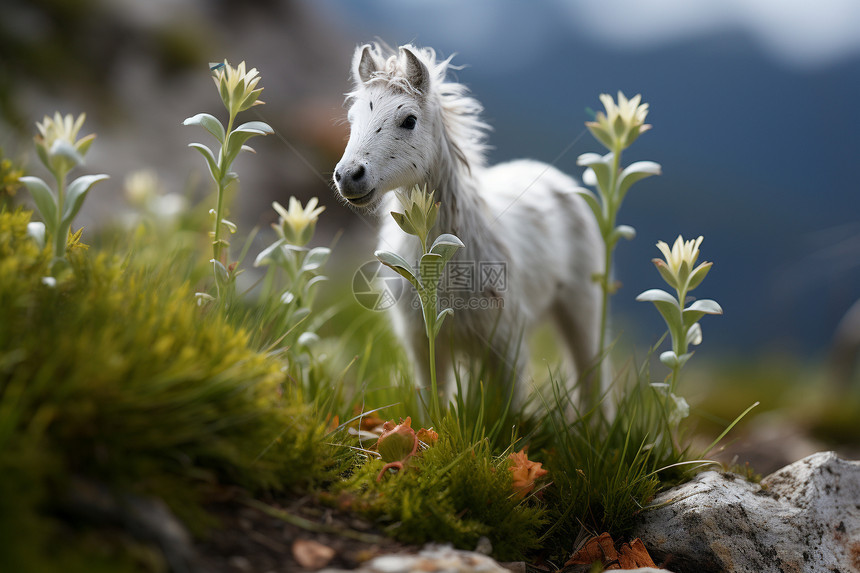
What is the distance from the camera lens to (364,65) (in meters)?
2.74

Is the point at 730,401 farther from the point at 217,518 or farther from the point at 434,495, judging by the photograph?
the point at 217,518

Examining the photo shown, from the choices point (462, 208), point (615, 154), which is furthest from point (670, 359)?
point (462, 208)

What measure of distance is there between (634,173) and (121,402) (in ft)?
6.94

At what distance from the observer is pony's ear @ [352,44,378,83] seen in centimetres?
272

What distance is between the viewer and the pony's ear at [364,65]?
2.72 m

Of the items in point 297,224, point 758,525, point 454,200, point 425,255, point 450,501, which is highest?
point 454,200

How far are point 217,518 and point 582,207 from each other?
325 cm

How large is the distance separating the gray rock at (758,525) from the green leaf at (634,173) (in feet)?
4.03

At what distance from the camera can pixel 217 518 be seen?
1511 mm

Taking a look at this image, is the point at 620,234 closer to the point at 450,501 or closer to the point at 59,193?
the point at 450,501

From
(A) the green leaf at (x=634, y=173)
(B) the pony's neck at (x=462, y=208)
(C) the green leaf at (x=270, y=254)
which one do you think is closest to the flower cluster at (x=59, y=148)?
(C) the green leaf at (x=270, y=254)

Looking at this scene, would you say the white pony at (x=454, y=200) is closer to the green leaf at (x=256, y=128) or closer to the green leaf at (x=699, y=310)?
the green leaf at (x=256, y=128)

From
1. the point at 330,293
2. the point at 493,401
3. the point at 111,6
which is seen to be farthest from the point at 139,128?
the point at 493,401

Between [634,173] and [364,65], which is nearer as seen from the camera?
[634,173]
